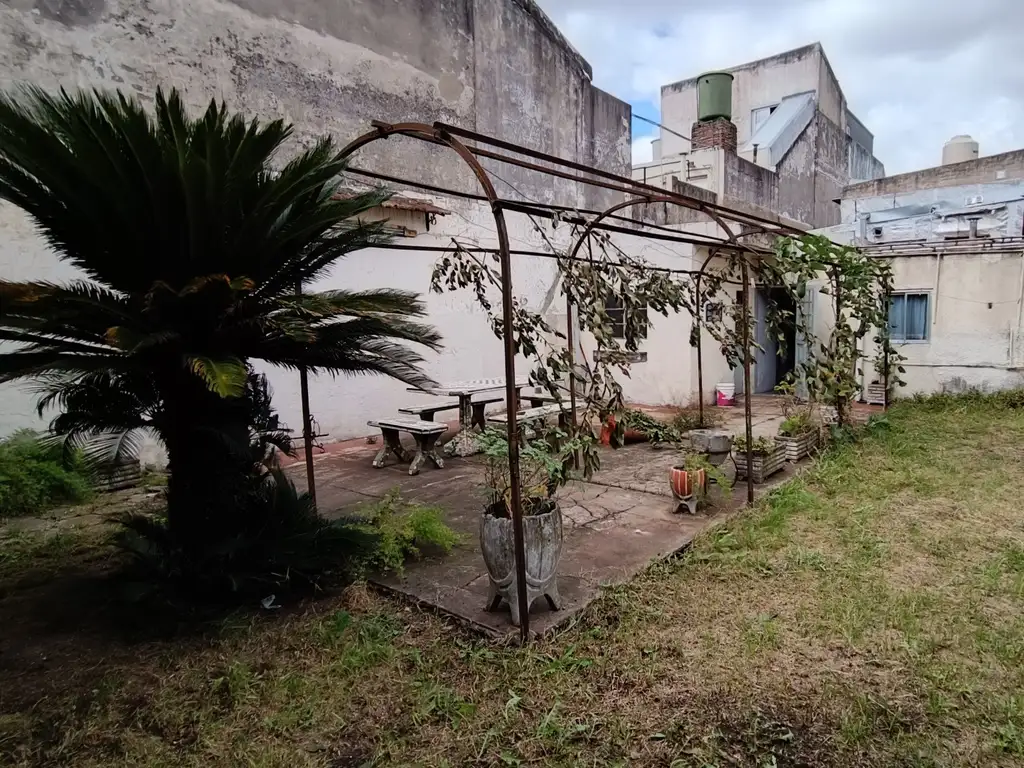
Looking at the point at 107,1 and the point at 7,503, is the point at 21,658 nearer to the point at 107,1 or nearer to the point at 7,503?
the point at 7,503

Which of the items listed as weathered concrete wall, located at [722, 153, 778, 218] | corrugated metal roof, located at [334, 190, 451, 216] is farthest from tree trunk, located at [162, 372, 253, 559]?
weathered concrete wall, located at [722, 153, 778, 218]

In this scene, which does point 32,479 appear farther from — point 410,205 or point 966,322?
point 966,322

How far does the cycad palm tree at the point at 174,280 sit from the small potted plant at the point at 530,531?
106 centimetres

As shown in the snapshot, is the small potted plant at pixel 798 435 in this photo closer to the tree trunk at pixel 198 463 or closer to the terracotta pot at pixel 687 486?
the terracotta pot at pixel 687 486

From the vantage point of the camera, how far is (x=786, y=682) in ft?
9.50

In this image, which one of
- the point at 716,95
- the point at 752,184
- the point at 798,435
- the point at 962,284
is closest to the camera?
the point at 798,435

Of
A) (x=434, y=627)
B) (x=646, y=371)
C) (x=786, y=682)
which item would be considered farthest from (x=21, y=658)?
(x=646, y=371)

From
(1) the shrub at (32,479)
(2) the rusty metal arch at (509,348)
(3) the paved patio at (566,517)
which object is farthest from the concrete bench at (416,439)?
(2) the rusty metal arch at (509,348)

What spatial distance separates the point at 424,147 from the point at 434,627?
752 centimetres

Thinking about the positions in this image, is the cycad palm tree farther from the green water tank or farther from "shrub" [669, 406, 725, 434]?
the green water tank

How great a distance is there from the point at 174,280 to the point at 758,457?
5109mm

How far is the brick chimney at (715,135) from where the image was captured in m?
12.9

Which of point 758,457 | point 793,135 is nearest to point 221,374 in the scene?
point 758,457

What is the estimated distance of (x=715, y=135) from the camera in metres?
12.9
